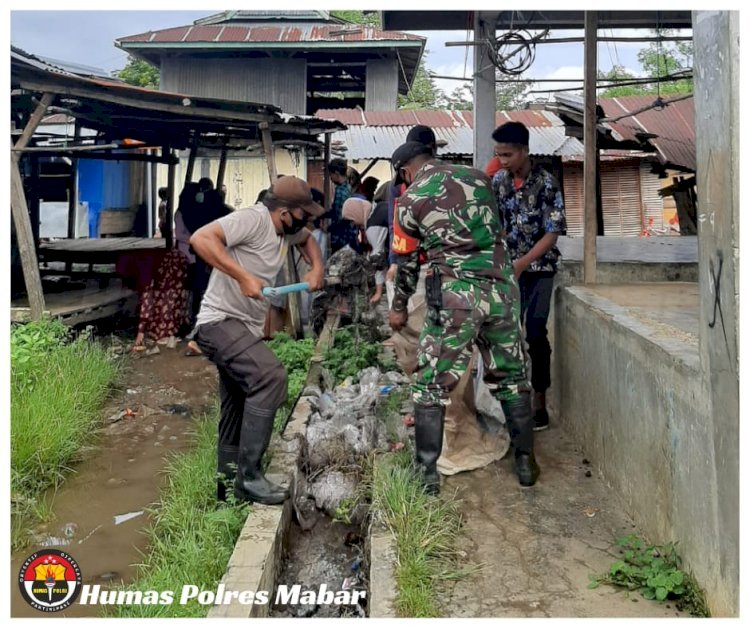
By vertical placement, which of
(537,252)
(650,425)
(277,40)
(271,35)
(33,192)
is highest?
(271,35)

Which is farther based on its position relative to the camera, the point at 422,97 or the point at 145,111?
the point at 422,97

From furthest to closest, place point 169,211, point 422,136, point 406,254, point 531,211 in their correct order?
point 169,211
point 531,211
point 422,136
point 406,254

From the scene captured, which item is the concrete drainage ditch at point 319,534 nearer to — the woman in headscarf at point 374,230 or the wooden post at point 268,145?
the woman in headscarf at point 374,230

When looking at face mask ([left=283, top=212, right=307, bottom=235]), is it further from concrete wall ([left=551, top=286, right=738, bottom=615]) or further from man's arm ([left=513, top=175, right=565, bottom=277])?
concrete wall ([left=551, top=286, right=738, bottom=615])

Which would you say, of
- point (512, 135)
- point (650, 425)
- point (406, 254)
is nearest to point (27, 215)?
point (406, 254)

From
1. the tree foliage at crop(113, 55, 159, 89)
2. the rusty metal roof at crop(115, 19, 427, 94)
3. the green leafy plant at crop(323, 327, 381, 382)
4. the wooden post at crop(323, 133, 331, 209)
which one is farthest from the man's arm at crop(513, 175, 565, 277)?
the tree foliage at crop(113, 55, 159, 89)

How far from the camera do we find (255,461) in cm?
383

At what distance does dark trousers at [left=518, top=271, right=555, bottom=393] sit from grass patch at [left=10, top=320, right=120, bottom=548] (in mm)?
3173

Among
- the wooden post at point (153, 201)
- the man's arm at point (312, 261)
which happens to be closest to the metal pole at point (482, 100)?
the man's arm at point (312, 261)

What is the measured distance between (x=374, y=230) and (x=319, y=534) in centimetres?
327

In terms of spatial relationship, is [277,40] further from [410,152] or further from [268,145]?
[410,152]

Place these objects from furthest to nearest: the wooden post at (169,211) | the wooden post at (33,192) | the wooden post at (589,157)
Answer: the wooden post at (169,211) → the wooden post at (33,192) → the wooden post at (589,157)

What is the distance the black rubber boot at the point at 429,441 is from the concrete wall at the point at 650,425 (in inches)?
36.2

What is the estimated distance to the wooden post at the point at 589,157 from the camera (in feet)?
17.8
